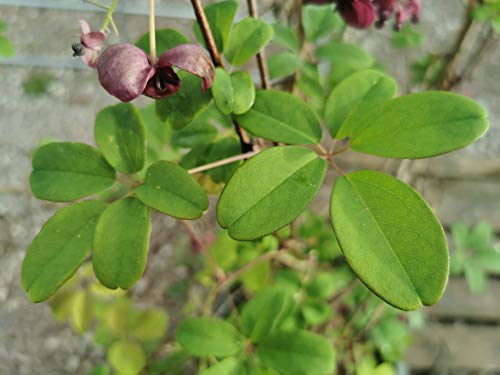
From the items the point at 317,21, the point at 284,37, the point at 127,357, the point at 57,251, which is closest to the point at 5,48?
the point at 57,251

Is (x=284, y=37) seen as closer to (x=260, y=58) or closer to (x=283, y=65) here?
(x=283, y=65)

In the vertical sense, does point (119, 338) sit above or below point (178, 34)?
below

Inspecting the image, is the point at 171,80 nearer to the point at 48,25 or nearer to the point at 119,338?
the point at 119,338

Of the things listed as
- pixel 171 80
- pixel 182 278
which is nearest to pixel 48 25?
pixel 182 278

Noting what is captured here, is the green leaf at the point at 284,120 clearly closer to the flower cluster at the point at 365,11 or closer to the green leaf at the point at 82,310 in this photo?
the flower cluster at the point at 365,11

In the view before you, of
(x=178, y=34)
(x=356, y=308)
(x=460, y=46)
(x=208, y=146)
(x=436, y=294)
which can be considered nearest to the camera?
(x=436, y=294)

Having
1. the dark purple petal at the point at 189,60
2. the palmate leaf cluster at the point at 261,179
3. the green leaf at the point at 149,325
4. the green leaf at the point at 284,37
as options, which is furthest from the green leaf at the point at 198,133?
the green leaf at the point at 149,325

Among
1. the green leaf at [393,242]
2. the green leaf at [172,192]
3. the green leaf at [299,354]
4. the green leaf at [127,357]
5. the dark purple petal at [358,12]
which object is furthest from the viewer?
the green leaf at [127,357]
